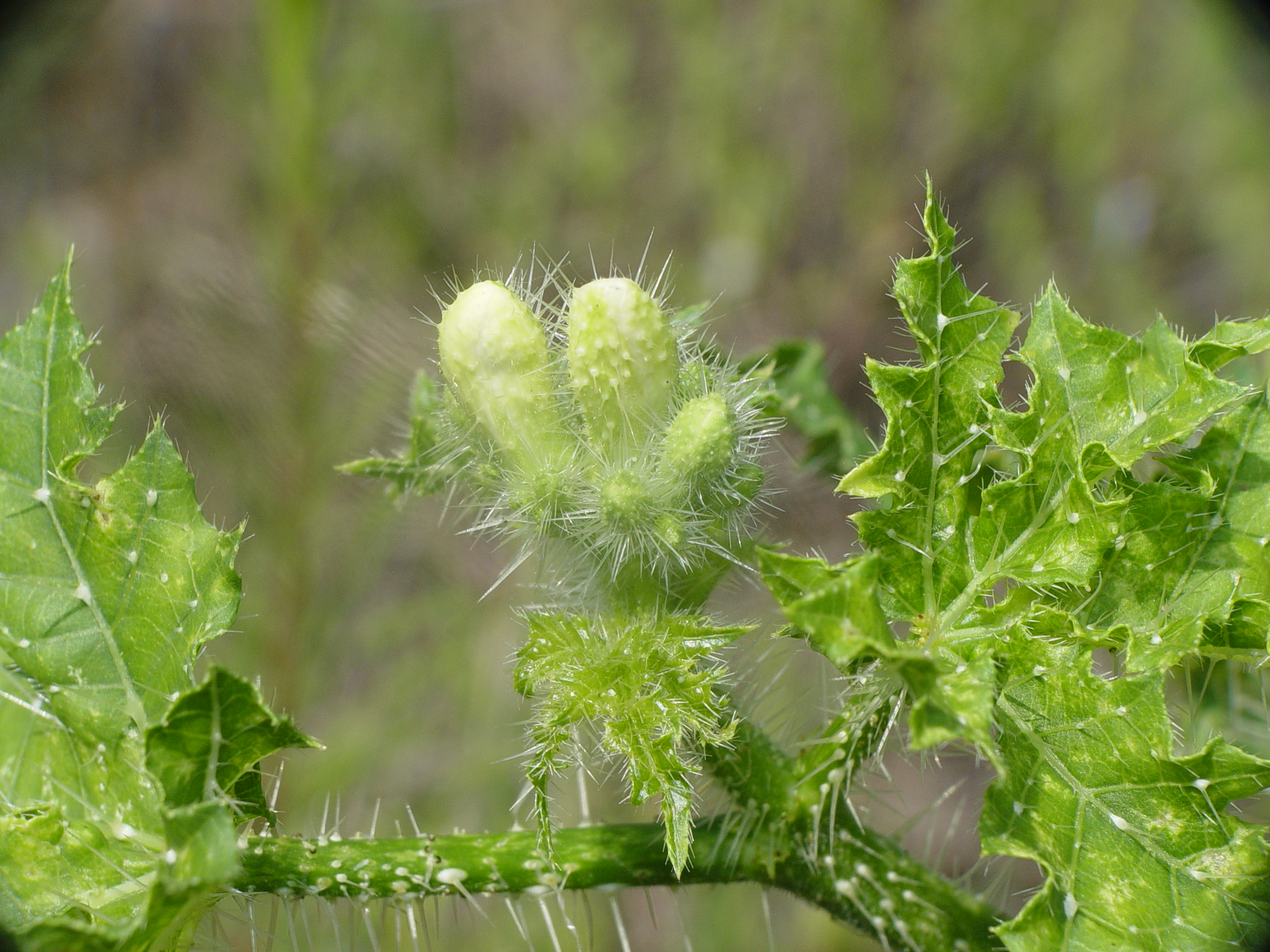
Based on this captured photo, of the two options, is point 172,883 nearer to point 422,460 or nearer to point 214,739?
point 214,739

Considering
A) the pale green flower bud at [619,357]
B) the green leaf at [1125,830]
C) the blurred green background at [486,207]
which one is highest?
the blurred green background at [486,207]

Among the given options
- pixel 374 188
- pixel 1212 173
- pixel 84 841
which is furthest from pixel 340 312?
pixel 1212 173

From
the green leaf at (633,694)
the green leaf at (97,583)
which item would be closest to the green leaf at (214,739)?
the green leaf at (97,583)

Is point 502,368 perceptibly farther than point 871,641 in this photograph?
Yes

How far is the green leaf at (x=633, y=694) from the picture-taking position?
98 cm

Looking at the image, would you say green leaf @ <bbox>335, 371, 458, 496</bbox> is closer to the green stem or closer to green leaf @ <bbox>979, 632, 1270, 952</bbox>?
the green stem

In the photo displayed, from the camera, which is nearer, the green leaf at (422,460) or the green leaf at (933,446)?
the green leaf at (933,446)

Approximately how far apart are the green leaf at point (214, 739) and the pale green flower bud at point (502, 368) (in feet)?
1.43

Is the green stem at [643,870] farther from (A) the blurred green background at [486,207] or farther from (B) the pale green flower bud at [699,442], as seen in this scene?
(A) the blurred green background at [486,207]

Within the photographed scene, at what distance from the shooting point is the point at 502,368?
44.9 inches

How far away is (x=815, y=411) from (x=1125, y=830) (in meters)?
1.17

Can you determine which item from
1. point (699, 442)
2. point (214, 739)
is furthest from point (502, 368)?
point (214, 739)

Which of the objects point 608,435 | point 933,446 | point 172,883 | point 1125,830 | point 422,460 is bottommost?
point 1125,830

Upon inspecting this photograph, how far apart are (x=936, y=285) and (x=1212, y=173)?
12.9 feet
